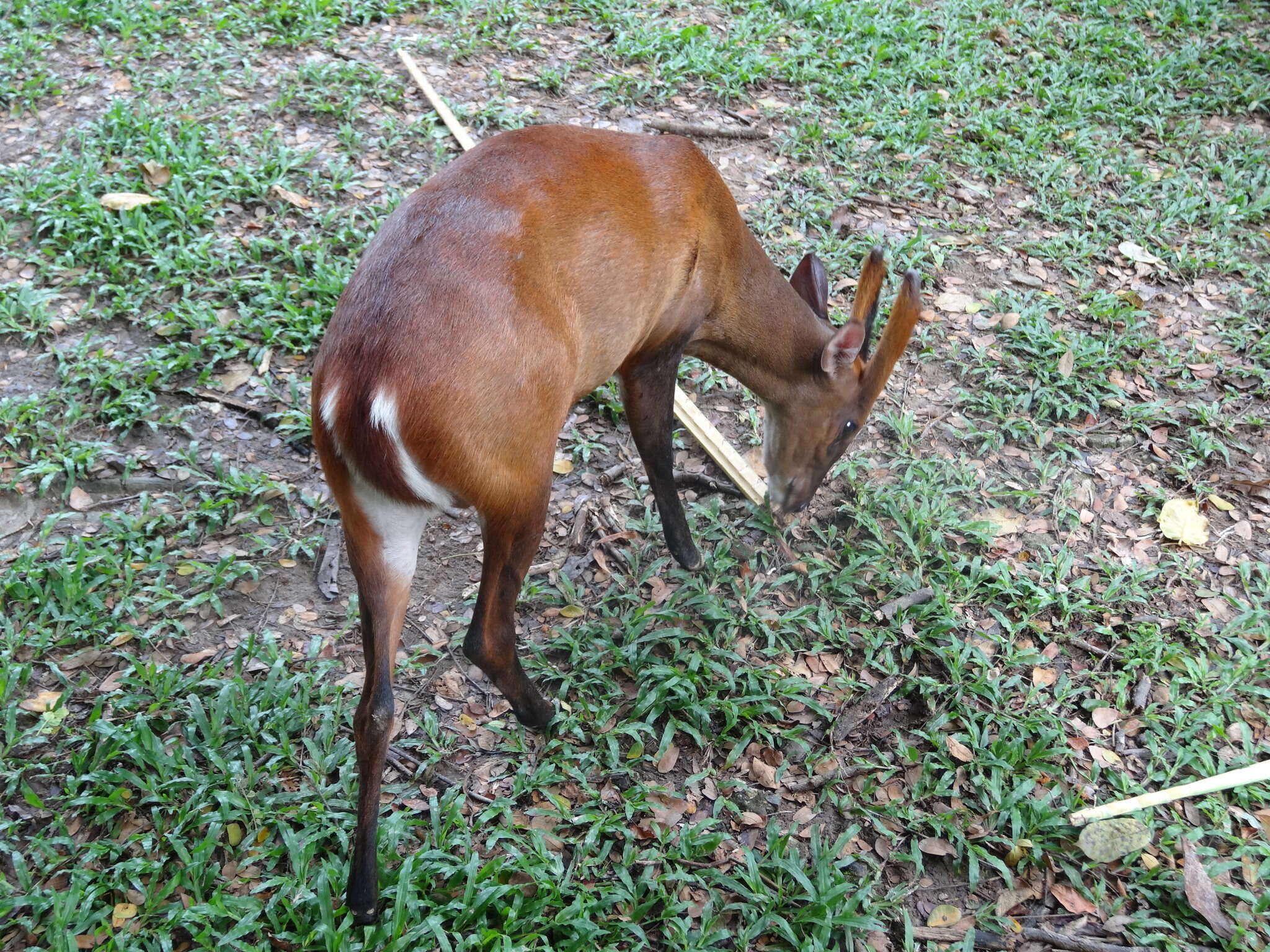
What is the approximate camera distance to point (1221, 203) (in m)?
6.03

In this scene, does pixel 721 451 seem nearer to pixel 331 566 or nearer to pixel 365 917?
pixel 331 566

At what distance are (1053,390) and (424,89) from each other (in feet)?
13.8

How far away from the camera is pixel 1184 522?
4242mm

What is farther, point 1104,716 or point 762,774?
point 1104,716

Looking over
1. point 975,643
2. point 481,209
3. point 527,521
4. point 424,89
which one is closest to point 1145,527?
point 975,643

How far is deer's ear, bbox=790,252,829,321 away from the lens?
4168 millimetres

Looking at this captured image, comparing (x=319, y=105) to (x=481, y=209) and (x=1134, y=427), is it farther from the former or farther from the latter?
(x=1134, y=427)

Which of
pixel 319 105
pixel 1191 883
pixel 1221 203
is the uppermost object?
pixel 1221 203

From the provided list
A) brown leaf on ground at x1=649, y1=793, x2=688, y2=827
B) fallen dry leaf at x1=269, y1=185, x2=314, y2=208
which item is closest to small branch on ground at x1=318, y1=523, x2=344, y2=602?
brown leaf on ground at x1=649, y1=793, x2=688, y2=827

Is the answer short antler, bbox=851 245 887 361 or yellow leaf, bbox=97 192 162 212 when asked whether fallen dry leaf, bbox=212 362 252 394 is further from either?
short antler, bbox=851 245 887 361

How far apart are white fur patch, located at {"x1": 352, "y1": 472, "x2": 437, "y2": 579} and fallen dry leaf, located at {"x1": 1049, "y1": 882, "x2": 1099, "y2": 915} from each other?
221cm

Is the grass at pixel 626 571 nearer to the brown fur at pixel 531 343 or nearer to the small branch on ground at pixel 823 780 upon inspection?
the small branch on ground at pixel 823 780

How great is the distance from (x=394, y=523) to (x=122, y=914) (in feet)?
4.38

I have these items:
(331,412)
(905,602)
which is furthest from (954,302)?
(331,412)
